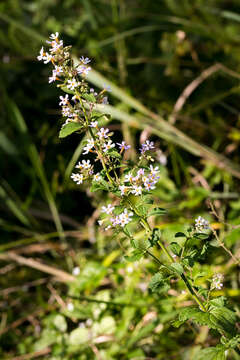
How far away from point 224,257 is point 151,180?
1.16 m

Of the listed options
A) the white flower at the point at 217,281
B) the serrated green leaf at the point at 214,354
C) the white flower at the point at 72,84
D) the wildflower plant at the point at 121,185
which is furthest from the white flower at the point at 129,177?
the serrated green leaf at the point at 214,354

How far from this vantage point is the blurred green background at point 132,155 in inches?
78.3

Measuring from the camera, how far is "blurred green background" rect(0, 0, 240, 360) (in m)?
1.99

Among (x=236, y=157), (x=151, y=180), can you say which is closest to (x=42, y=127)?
(x=236, y=157)

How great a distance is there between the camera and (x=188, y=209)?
Result: 7.89ft

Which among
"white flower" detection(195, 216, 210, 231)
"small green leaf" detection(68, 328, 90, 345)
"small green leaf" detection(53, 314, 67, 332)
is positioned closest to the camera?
"white flower" detection(195, 216, 210, 231)

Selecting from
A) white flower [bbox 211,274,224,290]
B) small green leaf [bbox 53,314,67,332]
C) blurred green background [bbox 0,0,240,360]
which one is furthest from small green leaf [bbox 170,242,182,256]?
small green leaf [bbox 53,314,67,332]

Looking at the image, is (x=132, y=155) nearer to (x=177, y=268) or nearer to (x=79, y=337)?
(x=79, y=337)

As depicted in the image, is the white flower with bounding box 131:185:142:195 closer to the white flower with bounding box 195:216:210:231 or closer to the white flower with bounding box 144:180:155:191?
the white flower with bounding box 144:180:155:191

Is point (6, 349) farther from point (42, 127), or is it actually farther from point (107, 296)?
point (42, 127)

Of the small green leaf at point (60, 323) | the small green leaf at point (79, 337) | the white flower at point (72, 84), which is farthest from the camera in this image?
the small green leaf at point (60, 323)

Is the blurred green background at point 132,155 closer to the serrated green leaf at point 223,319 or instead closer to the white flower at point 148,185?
the serrated green leaf at point 223,319

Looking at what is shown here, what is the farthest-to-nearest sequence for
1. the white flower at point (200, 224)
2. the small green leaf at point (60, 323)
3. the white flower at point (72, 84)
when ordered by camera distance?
the small green leaf at point (60, 323) < the white flower at point (200, 224) < the white flower at point (72, 84)

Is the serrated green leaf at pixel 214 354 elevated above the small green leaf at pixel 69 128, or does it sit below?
below
